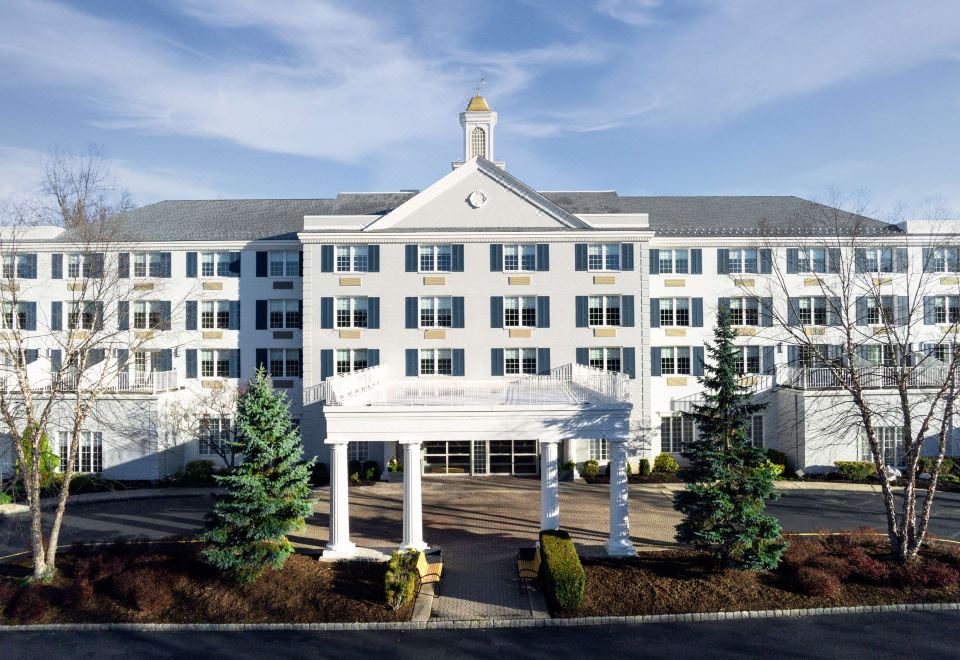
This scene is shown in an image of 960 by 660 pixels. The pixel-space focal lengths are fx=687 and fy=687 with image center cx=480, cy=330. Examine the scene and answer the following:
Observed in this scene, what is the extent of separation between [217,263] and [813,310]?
27667 mm

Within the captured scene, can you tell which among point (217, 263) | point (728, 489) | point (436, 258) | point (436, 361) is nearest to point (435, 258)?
point (436, 258)

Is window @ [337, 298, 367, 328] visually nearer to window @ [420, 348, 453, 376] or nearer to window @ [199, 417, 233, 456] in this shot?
window @ [420, 348, 453, 376]

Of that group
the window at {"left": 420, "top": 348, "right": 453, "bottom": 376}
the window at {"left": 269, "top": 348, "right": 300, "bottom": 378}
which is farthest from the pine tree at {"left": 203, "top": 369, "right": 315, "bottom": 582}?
the window at {"left": 269, "top": 348, "right": 300, "bottom": 378}

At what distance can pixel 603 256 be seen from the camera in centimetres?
2981

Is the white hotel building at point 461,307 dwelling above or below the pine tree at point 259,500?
above

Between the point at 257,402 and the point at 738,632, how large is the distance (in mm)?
12295

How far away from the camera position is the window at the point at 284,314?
3183 cm

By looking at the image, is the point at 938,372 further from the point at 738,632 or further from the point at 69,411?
the point at 69,411

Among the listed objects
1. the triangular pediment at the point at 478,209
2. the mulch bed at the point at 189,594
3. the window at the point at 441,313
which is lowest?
the mulch bed at the point at 189,594

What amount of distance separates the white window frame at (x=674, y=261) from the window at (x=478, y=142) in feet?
31.9

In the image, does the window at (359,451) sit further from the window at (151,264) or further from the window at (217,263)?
the window at (151,264)

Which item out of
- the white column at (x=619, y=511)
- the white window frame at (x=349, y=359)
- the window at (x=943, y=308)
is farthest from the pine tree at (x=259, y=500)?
the window at (x=943, y=308)

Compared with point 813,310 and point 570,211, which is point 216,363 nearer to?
point 570,211

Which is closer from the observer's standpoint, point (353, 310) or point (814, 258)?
point (353, 310)
